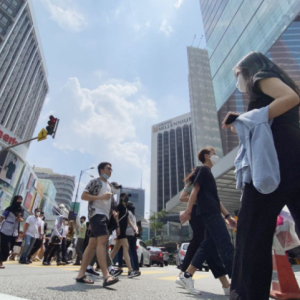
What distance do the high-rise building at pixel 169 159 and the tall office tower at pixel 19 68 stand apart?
5494cm

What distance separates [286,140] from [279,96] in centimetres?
27

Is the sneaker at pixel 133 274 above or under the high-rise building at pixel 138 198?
under

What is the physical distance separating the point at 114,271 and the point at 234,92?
39.3m

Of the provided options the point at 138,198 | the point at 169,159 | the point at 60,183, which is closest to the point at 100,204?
the point at 169,159

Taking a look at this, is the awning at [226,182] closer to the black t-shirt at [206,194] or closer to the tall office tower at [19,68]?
the black t-shirt at [206,194]

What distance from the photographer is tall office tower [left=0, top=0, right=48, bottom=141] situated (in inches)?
2205

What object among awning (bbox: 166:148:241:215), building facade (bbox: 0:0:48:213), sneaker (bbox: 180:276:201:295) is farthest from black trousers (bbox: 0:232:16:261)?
building facade (bbox: 0:0:48:213)

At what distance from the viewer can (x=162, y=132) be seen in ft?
393

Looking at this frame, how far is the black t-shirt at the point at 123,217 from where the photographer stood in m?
4.85

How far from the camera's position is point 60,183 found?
362 ft

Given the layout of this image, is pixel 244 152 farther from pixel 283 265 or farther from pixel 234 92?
pixel 234 92

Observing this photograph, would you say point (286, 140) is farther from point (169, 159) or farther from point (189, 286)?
point (169, 159)

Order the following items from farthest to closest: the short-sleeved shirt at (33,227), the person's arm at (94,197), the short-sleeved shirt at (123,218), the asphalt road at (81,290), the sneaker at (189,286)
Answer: the short-sleeved shirt at (33,227) < the short-sleeved shirt at (123,218) < the person's arm at (94,197) < the sneaker at (189,286) < the asphalt road at (81,290)

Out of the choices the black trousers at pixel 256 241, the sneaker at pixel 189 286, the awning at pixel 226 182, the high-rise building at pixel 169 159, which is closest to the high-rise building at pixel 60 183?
the high-rise building at pixel 169 159
